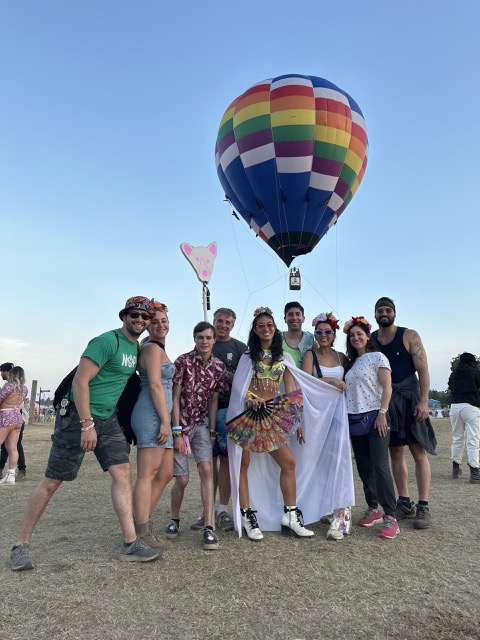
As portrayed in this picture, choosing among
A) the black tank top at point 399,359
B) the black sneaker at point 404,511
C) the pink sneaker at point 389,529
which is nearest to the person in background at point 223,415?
the pink sneaker at point 389,529

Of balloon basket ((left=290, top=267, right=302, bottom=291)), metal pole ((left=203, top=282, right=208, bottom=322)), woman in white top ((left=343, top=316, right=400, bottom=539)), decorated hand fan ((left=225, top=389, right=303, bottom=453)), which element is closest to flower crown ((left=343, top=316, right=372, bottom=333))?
woman in white top ((left=343, top=316, right=400, bottom=539))

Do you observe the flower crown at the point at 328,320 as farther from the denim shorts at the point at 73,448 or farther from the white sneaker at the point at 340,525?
the denim shorts at the point at 73,448

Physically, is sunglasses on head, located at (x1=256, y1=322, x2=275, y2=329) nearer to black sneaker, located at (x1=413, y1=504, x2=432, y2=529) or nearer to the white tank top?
the white tank top

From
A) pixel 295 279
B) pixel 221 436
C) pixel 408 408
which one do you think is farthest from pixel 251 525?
pixel 295 279

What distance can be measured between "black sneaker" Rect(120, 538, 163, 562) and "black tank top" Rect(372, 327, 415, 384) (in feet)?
9.42

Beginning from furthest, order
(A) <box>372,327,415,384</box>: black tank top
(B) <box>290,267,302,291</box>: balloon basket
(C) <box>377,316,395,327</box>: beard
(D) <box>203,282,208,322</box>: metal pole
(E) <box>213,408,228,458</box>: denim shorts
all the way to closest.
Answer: (B) <box>290,267,302,291</box>: balloon basket → (D) <box>203,282,208,322</box>: metal pole → (C) <box>377,316,395,327</box>: beard → (A) <box>372,327,415,384</box>: black tank top → (E) <box>213,408,228,458</box>: denim shorts

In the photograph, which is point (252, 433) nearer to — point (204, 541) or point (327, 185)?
point (204, 541)

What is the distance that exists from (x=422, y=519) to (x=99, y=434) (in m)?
3.14

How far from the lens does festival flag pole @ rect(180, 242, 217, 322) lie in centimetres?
988

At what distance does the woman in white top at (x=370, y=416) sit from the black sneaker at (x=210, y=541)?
1.47 metres

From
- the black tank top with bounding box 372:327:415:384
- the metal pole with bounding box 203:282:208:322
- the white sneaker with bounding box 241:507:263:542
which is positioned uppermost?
the metal pole with bounding box 203:282:208:322

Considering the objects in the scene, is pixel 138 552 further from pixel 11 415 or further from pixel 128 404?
pixel 11 415

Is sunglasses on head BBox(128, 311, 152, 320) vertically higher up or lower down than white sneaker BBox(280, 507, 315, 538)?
higher up

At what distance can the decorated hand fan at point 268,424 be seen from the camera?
4.26 m
